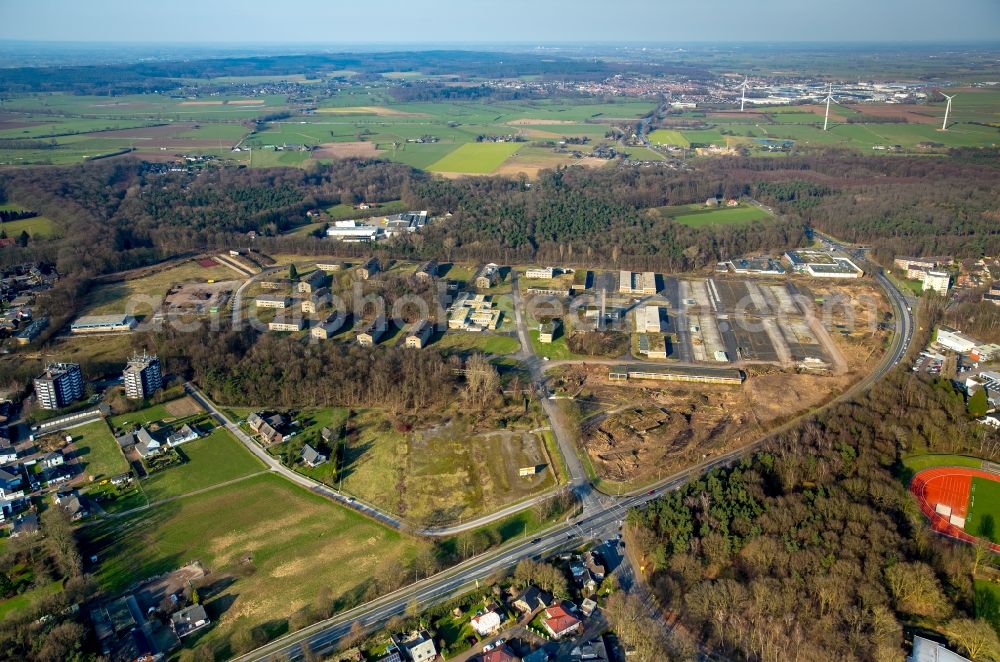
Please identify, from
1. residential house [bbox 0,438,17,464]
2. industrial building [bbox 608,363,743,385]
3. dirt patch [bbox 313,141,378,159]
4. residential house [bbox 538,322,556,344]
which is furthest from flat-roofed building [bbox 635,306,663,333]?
dirt patch [bbox 313,141,378,159]

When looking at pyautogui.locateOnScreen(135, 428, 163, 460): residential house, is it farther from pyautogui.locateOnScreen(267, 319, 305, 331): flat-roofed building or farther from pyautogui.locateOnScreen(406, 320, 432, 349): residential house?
pyautogui.locateOnScreen(406, 320, 432, 349): residential house

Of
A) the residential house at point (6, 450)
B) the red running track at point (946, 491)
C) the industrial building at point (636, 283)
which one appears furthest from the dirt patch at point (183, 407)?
the red running track at point (946, 491)

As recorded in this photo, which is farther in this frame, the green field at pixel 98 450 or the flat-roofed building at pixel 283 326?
the flat-roofed building at pixel 283 326

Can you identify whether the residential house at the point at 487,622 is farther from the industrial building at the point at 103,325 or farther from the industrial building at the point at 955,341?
the industrial building at the point at 955,341

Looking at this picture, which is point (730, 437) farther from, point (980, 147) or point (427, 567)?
point (980, 147)

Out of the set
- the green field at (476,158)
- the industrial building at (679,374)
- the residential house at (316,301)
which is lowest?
the industrial building at (679,374)

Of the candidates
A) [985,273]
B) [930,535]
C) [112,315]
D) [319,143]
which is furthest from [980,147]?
[112,315]

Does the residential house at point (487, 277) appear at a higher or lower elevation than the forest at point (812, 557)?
higher

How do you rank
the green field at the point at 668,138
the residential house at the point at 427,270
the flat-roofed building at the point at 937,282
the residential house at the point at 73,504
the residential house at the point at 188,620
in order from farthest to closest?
the green field at the point at 668,138 < the residential house at the point at 427,270 < the flat-roofed building at the point at 937,282 < the residential house at the point at 73,504 < the residential house at the point at 188,620
